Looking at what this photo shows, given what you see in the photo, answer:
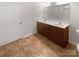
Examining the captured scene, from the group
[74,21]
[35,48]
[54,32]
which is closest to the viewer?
[74,21]

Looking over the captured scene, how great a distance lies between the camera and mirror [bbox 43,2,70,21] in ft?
3.98

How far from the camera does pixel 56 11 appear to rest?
1253mm

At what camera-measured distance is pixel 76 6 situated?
118 centimetres

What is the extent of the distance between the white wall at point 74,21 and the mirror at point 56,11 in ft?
0.21

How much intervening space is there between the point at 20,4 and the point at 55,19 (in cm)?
52

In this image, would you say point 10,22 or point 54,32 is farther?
point 54,32

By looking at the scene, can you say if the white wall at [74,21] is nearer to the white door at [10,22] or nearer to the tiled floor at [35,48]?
the tiled floor at [35,48]

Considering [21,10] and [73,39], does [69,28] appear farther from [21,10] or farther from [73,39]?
[21,10]

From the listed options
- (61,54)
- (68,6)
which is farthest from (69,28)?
(61,54)

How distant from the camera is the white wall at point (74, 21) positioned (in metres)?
1.16

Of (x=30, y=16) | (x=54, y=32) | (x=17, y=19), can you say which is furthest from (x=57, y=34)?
(x=17, y=19)

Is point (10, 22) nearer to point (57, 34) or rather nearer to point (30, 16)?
point (30, 16)

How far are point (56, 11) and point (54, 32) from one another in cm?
47

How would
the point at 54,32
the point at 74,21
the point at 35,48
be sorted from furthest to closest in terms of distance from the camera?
1. the point at 54,32
2. the point at 35,48
3. the point at 74,21
